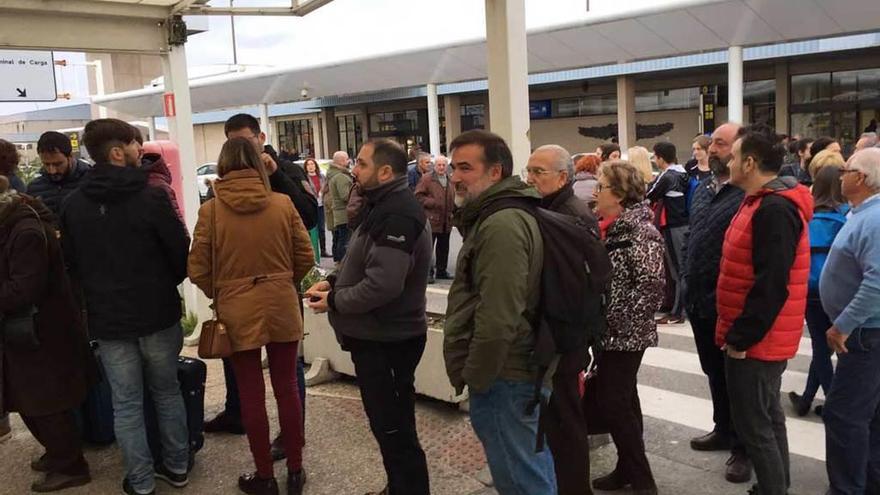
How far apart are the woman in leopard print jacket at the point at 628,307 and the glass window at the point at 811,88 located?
25.3 meters

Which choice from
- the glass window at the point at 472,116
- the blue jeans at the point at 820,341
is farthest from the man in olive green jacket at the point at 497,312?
the glass window at the point at 472,116

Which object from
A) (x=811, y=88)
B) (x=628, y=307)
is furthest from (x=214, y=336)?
(x=811, y=88)

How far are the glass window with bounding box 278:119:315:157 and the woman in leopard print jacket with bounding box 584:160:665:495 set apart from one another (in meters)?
41.8

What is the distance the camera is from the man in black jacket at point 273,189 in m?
3.97

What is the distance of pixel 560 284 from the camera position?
2693mm

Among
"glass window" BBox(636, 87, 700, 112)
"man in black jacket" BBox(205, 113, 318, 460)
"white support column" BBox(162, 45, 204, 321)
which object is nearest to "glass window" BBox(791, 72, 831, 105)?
"glass window" BBox(636, 87, 700, 112)

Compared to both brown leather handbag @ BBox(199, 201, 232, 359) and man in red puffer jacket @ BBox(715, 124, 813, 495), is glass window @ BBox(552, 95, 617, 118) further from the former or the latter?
brown leather handbag @ BBox(199, 201, 232, 359)

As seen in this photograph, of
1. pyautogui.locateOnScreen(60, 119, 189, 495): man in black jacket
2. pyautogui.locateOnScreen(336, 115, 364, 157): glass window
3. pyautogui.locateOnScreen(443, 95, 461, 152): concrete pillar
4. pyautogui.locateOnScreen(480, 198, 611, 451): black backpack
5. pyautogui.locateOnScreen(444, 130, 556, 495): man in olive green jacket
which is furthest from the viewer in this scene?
pyautogui.locateOnScreen(336, 115, 364, 157): glass window

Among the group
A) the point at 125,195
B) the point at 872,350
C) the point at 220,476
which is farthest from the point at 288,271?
the point at 872,350

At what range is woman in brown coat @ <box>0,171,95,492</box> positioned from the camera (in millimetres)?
3473

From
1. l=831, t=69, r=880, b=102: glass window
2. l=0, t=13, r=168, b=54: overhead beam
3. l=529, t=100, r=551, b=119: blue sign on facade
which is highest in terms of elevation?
l=529, t=100, r=551, b=119: blue sign on facade

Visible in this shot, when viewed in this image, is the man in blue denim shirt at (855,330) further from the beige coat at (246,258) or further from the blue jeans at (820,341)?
the beige coat at (246,258)

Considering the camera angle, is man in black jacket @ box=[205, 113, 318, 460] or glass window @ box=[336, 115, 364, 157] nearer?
man in black jacket @ box=[205, 113, 318, 460]

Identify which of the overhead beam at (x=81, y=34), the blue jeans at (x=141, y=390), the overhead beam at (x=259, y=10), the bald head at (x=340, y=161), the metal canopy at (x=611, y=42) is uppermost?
the metal canopy at (x=611, y=42)
